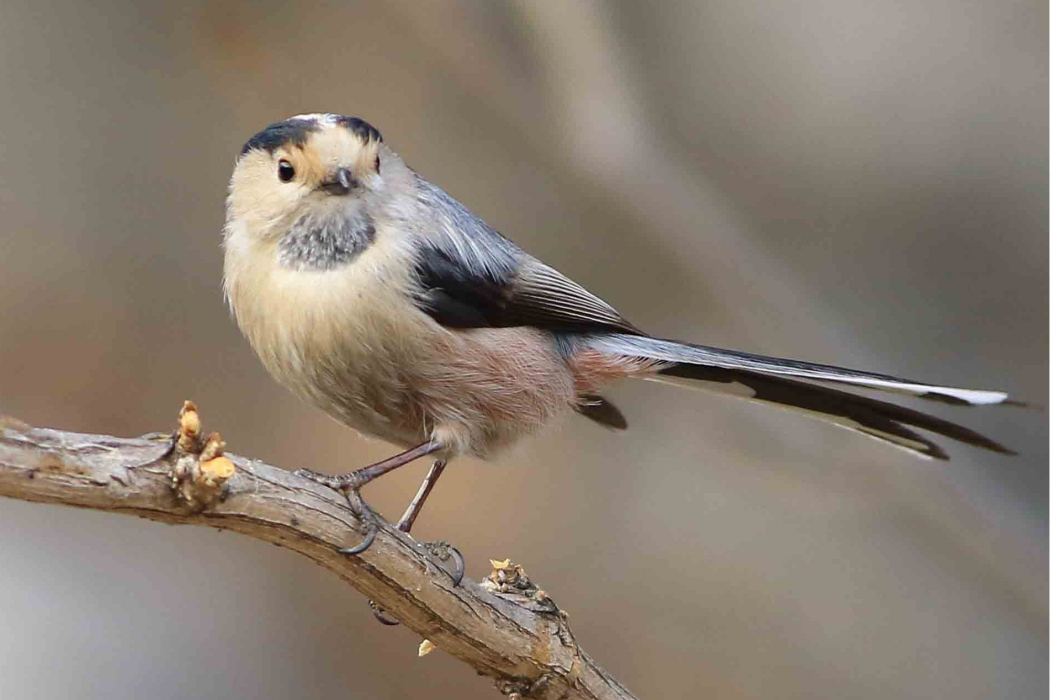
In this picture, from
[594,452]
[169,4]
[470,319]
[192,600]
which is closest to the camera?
[470,319]

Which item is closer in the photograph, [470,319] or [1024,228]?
[470,319]

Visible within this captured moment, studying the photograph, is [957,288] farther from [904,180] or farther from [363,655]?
[363,655]

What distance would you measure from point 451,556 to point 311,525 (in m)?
0.32

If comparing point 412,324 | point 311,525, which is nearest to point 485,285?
point 412,324

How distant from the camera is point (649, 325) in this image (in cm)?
335

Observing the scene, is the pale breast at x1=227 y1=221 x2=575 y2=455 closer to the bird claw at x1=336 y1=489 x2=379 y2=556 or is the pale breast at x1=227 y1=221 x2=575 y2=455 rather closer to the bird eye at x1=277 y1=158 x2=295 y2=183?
the bird eye at x1=277 y1=158 x2=295 y2=183

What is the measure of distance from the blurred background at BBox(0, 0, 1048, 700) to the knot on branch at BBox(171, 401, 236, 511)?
1.73m

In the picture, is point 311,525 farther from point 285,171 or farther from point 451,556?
point 285,171

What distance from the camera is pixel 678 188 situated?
8.91 ft

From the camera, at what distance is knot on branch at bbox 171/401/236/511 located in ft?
3.97

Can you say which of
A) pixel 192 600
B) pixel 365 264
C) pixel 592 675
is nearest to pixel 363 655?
pixel 192 600

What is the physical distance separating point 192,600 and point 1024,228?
268 cm

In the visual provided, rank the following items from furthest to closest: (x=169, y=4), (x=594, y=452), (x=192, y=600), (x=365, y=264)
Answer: (x=594, y=452), (x=169, y=4), (x=192, y=600), (x=365, y=264)

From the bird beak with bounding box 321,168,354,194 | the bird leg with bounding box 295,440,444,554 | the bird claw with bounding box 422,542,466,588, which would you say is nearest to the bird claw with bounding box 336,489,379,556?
the bird leg with bounding box 295,440,444,554
